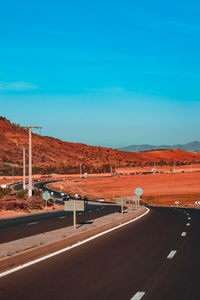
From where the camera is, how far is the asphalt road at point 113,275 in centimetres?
804

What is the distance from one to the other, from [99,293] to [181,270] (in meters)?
2.86

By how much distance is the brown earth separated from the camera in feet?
276

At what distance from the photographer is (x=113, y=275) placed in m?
9.72

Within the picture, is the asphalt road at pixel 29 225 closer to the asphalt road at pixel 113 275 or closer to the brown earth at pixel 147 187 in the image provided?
the asphalt road at pixel 113 275

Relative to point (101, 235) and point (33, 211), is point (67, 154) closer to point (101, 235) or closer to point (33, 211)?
A: point (33, 211)

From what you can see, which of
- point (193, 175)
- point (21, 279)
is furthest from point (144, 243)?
point (193, 175)

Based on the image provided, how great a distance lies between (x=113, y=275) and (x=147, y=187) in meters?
95.6

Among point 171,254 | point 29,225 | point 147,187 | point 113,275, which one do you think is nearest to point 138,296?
point 113,275

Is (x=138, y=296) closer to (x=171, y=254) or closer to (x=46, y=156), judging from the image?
(x=171, y=254)

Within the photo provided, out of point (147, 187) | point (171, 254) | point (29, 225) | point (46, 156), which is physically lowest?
point (29, 225)

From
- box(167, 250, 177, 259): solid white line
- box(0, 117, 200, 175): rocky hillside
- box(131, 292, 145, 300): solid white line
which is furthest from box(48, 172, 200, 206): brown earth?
box(131, 292, 145, 300): solid white line

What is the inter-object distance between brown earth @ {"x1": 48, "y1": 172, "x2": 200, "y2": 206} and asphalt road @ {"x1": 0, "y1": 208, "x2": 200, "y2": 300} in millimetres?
63977

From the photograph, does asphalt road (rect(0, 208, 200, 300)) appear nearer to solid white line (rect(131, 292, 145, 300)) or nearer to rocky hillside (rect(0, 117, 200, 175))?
solid white line (rect(131, 292, 145, 300))

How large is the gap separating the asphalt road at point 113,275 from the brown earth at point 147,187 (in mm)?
63977
